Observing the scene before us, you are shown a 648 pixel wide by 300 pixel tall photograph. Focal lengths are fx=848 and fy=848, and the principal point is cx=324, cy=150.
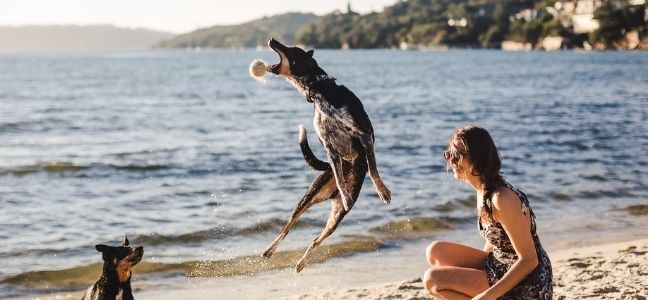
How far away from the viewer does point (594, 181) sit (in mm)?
17812

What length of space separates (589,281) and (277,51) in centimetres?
526

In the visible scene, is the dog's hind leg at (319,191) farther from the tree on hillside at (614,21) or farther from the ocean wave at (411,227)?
the tree on hillside at (614,21)

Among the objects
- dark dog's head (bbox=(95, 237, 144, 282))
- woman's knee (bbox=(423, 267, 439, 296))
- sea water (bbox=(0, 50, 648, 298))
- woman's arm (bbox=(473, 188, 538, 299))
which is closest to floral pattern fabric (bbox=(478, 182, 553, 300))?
woman's arm (bbox=(473, 188, 538, 299))

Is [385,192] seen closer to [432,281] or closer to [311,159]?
[311,159]

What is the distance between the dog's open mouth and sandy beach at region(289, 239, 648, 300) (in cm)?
414

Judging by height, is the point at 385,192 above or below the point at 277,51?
below

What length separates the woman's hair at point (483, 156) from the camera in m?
5.57

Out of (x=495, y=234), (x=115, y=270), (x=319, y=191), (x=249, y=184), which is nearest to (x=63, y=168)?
(x=249, y=184)

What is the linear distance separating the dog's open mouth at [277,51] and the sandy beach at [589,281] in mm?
4140

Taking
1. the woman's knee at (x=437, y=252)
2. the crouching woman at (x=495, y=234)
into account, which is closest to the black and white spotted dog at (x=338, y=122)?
the crouching woman at (x=495, y=234)

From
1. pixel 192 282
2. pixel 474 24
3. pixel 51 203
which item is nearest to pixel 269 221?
pixel 192 282

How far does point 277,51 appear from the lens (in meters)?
5.71

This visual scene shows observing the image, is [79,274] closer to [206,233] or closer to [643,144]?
[206,233]

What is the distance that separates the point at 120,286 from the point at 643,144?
66.2ft
